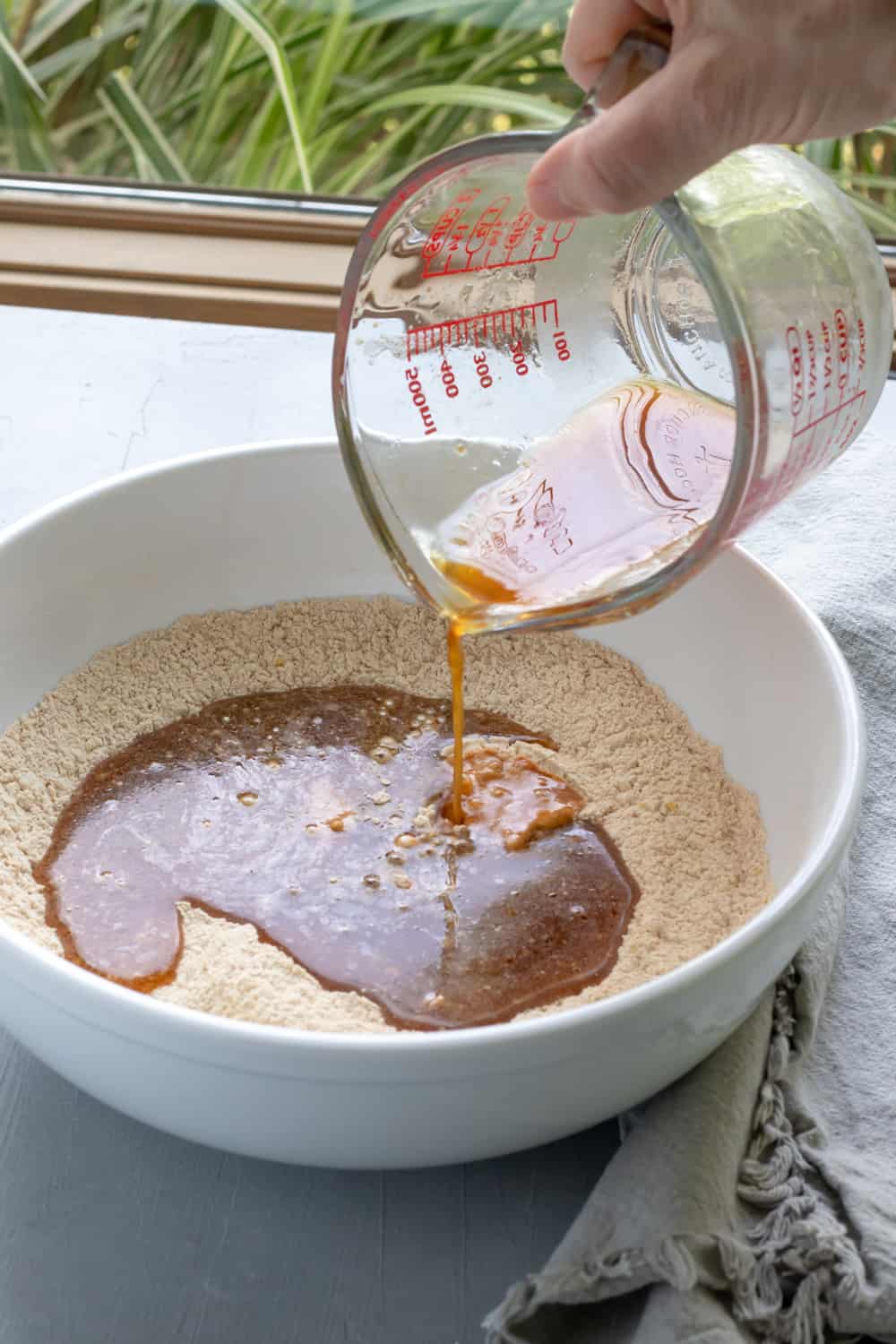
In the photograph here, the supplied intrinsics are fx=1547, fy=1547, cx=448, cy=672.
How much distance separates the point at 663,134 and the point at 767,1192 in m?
0.48

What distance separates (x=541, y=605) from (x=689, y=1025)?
0.29 meters

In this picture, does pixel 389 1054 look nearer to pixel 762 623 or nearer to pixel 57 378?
pixel 762 623

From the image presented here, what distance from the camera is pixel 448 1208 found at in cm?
75

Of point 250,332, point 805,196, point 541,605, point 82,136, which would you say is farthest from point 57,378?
point 805,196

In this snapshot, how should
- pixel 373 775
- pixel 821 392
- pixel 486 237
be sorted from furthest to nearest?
pixel 373 775
pixel 486 237
pixel 821 392

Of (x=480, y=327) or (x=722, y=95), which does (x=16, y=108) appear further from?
(x=722, y=95)

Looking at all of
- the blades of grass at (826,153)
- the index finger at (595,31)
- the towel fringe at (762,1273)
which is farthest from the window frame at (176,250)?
the towel fringe at (762,1273)

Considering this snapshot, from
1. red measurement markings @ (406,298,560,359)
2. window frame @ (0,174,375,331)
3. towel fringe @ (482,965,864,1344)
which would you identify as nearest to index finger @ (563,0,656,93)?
red measurement markings @ (406,298,560,359)

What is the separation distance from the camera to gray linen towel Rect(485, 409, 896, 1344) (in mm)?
672

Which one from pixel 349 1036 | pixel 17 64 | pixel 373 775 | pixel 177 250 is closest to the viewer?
pixel 349 1036

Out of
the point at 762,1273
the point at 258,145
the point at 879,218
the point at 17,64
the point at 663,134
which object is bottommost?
the point at 762,1273

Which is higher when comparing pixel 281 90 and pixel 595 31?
pixel 595 31

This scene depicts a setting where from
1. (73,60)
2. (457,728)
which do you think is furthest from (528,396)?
(73,60)

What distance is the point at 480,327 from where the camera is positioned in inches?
37.6
